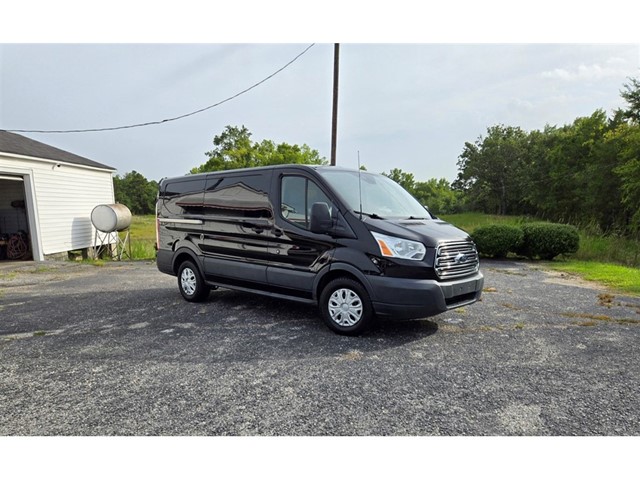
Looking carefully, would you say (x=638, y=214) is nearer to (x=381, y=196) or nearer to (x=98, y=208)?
(x=381, y=196)

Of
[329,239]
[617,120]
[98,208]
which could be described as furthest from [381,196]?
[617,120]

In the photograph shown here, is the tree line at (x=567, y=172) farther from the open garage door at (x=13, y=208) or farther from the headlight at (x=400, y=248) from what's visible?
the open garage door at (x=13, y=208)

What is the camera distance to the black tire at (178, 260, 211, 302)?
21.7ft

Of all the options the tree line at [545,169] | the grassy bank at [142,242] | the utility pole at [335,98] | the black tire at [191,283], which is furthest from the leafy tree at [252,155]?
the black tire at [191,283]

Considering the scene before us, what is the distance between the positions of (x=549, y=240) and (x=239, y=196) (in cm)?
1008

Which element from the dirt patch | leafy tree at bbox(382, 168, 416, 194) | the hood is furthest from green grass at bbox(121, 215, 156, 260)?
leafy tree at bbox(382, 168, 416, 194)

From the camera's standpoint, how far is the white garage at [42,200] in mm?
13680

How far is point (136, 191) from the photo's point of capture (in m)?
52.5

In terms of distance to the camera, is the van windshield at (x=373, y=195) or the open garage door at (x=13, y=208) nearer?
the van windshield at (x=373, y=195)

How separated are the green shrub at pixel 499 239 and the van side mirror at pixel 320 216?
29.2 ft

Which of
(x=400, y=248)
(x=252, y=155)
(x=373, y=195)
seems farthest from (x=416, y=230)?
(x=252, y=155)

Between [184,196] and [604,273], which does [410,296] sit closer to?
[184,196]

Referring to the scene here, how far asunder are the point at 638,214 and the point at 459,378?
72.6 feet

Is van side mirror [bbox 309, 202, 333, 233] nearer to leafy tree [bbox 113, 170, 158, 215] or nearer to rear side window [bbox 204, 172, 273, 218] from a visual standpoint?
rear side window [bbox 204, 172, 273, 218]
